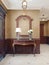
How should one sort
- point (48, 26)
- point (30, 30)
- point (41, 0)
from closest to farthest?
point (41, 0)
point (30, 30)
point (48, 26)

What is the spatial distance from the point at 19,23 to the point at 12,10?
90 cm

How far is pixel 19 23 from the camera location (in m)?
7.82

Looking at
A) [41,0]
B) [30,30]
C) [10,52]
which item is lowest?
[10,52]

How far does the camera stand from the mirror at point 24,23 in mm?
7793

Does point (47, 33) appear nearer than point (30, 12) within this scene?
No

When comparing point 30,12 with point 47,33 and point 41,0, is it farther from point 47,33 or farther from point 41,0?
point 47,33

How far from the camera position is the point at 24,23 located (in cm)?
782

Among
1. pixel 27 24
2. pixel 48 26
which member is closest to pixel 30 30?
pixel 27 24

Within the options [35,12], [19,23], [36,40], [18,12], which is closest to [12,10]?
[18,12]

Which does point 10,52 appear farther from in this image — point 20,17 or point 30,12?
point 30,12

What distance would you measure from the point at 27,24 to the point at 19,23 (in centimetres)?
49

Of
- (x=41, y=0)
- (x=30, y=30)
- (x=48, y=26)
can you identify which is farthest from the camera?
(x=48, y=26)

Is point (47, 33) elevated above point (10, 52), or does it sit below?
above

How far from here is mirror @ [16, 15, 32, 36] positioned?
25.6 feet
